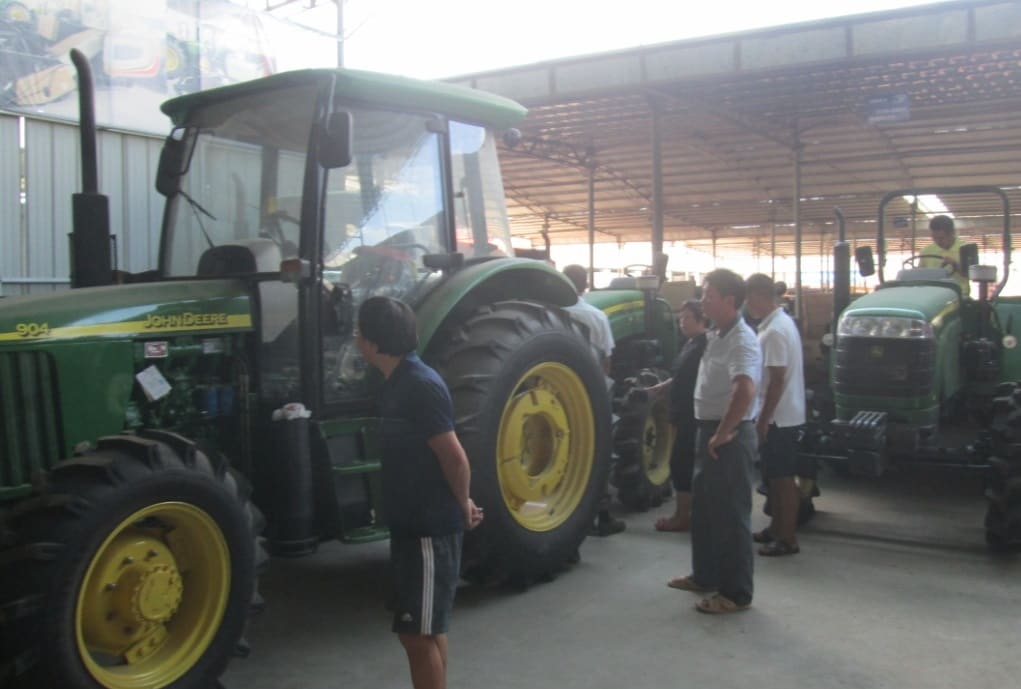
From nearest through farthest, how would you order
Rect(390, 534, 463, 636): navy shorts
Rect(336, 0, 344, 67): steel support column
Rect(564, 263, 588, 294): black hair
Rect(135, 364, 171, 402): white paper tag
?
Rect(390, 534, 463, 636): navy shorts < Rect(135, 364, 171, 402): white paper tag < Rect(564, 263, 588, 294): black hair < Rect(336, 0, 344, 67): steel support column

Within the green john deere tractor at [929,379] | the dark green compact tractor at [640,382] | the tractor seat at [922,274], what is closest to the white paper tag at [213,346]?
the dark green compact tractor at [640,382]

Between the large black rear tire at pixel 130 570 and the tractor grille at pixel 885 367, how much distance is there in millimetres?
4010

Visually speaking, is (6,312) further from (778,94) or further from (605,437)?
(778,94)

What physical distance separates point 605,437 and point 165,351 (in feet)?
7.85

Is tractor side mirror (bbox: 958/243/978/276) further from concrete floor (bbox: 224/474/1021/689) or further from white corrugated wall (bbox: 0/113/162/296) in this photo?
white corrugated wall (bbox: 0/113/162/296)

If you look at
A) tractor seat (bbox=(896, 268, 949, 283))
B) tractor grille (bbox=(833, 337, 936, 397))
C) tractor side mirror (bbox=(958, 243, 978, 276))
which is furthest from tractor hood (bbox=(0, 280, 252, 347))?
tractor side mirror (bbox=(958, 243, 978, 276))

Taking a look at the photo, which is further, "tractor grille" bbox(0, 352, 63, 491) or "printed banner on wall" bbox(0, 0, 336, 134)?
"printed banner on wall" bbox(0, 0, 336, 134)

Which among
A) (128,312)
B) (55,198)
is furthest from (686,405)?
(55,198)

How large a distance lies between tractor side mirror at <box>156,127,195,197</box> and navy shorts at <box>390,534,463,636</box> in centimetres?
238

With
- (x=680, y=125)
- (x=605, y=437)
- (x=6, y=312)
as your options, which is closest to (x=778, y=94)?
(x=680, y=125)

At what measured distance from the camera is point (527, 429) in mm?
4785

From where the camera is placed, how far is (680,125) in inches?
649

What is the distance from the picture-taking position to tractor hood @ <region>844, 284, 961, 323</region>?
5.89 meters

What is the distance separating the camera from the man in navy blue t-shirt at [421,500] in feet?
9.18
